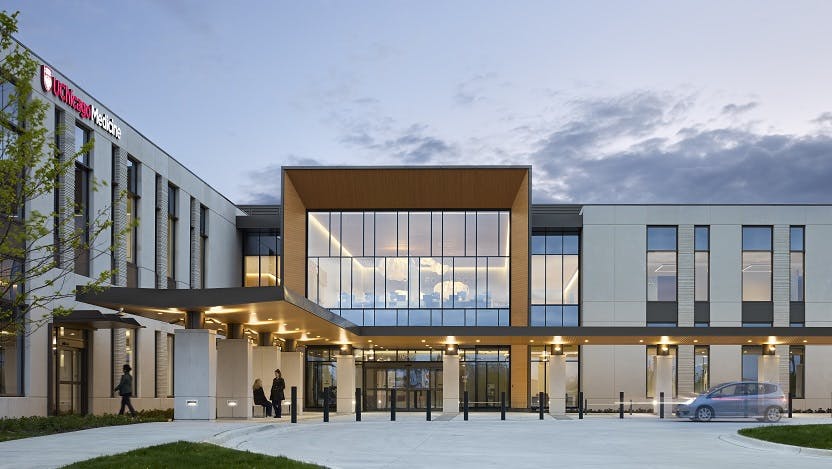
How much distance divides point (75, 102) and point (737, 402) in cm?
2495

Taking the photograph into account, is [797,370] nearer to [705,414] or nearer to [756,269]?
[756,269]

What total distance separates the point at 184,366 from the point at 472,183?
22812mm

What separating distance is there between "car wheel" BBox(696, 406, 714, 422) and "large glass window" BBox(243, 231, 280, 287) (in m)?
27.2

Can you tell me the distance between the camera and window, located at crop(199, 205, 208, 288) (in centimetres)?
5041

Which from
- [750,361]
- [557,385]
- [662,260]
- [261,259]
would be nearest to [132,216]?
[261,259]

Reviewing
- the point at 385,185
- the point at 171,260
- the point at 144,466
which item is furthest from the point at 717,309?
the point at 144,466

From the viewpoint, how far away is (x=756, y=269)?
5488cm

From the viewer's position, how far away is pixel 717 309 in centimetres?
5469

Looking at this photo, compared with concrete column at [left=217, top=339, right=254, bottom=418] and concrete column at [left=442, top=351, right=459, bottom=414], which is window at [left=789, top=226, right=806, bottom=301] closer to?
concrete column at [left=442, top=351, right=459, bottom=414]

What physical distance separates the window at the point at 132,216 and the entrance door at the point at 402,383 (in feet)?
53.0

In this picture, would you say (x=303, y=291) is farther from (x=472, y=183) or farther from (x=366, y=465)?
(x=366, y=465)

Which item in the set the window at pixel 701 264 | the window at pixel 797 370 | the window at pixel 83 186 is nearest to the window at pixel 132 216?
the window at pixel 83 186

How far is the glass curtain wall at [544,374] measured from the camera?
175 feet

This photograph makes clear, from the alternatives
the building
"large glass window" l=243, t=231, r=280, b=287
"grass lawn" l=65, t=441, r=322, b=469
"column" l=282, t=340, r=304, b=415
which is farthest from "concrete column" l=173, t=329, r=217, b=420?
"large glass window" l=243, t=231, r=280, b=287
